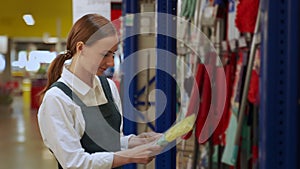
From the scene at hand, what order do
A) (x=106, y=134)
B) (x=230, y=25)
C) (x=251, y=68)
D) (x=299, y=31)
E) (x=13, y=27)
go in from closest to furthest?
(x=299, y=31)
(x=106, y=134)
(x=251, y=68)
(x=230, y=25)
(x=13, y=27)

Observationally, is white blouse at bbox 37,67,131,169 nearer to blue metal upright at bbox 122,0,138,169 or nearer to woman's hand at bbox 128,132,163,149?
woman's hand at bbox 128,132,163,149

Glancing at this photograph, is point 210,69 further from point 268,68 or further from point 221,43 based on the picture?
point 268,68

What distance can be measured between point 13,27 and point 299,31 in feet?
44.1

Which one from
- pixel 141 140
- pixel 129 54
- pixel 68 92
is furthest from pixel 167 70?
pixel 129 54

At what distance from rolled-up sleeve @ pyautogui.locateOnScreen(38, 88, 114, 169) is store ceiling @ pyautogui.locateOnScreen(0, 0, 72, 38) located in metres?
9.83

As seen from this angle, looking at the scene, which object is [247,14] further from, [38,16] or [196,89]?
[38,16]

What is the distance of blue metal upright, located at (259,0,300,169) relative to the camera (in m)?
1.09

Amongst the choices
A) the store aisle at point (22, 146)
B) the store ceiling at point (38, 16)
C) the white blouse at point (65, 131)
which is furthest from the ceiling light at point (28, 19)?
the white blouse at point (65, 131)

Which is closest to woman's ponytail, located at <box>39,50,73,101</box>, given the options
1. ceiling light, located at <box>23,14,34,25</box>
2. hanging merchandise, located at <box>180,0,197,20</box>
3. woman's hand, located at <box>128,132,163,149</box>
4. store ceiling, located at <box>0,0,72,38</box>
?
woman's hand, located at <box>128,132,163,149</box>

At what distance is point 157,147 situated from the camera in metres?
1.61

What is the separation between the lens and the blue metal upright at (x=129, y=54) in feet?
10.2

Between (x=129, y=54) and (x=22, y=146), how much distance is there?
455 centimetres

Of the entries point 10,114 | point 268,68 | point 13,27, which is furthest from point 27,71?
point 268,68

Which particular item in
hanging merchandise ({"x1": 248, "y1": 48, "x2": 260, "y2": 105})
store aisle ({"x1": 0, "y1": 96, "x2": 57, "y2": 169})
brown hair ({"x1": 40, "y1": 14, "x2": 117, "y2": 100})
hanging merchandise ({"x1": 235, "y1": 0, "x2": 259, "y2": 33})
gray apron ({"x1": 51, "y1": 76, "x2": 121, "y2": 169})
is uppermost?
hanging merchandise ({"x1": 235, "y1": 0, "x2": 259, "y2": 33})
